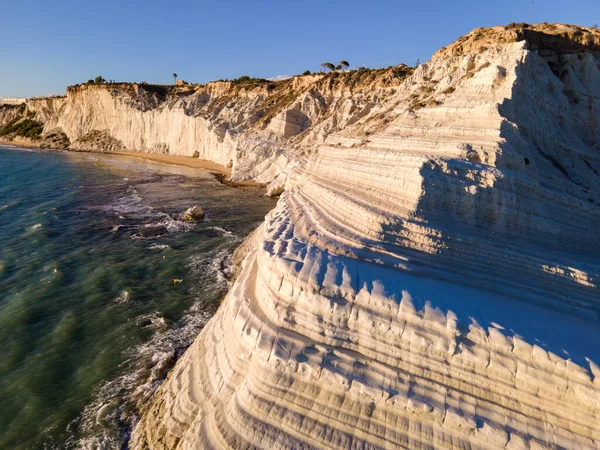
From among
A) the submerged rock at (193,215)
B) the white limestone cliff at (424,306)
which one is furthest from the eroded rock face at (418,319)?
the submerged rock at (193,215)

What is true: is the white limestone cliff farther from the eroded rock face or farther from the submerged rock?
the submerged rock

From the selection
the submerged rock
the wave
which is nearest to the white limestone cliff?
the wave

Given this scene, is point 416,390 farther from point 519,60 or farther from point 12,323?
point 519,60

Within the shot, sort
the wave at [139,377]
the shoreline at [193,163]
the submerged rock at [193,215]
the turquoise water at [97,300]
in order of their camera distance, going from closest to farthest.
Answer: the wave at [139,377] → the turquoise water at [97,300] → the submerged rock at [193,215] → the shoreline at [193,163]

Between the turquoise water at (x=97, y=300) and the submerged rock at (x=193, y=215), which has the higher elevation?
the submerged rock at (x=193, y=215)

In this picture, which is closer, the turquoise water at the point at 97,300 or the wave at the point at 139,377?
the wave at the point at 139,377

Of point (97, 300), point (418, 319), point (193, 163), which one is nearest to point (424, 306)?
point (418, 319)

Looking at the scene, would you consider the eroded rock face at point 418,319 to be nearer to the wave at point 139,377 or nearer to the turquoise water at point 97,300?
the wave at point 139,377
